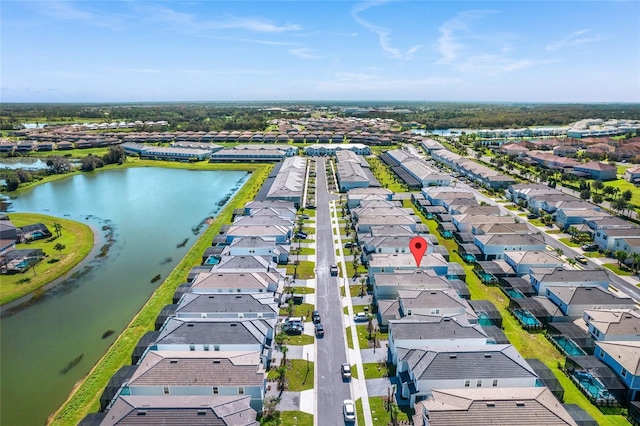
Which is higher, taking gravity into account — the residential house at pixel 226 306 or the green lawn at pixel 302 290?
the residential house at pixel 226 306

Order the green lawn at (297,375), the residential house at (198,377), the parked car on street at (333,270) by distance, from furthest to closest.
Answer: the parked car on street at (333,270), the green lawn at (297,375), the residential house at (198,377)

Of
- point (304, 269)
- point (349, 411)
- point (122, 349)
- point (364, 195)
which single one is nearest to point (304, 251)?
point (304, 269)

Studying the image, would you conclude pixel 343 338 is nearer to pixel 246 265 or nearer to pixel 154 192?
pixel 246 265

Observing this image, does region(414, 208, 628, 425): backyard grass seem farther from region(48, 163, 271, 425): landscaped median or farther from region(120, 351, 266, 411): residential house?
region(48, 163, 271, 425): landscaped median

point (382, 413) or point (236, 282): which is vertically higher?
point (236, 282)

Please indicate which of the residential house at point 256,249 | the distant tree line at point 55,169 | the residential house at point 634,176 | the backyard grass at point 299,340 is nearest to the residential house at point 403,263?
the residential house at point 256,249

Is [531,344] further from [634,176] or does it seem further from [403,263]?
[634,176]

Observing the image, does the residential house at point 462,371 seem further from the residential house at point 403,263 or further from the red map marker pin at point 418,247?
the red map marker pin at point 418,247

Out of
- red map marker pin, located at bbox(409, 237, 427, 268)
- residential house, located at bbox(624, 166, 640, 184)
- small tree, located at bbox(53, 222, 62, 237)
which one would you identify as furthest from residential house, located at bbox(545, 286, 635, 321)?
small tree, located at bbox(53, 222, 62, 237)
